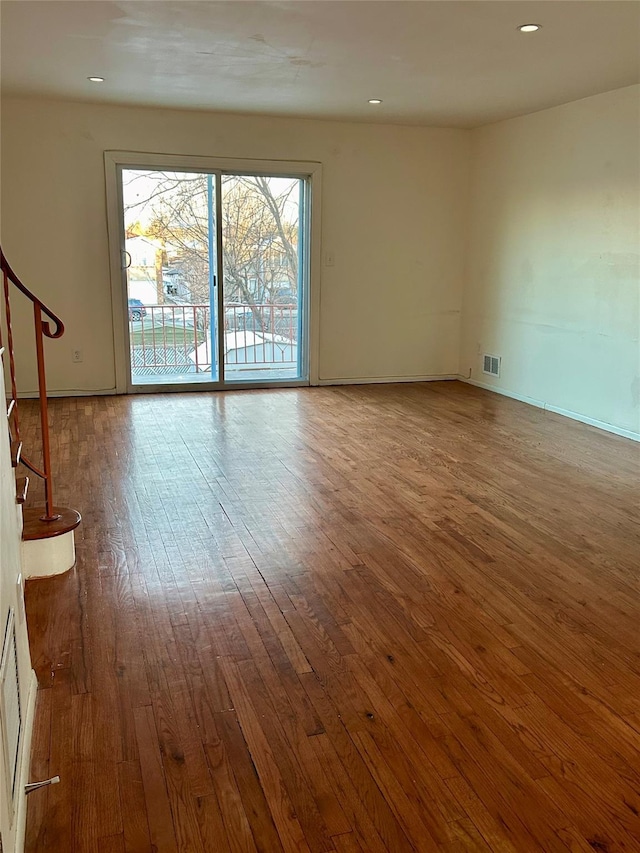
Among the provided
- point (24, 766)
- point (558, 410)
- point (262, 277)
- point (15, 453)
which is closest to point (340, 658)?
point (24, 766)

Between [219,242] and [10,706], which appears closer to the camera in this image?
[10,706]

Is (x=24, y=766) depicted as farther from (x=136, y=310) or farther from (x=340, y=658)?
(x=136, y=310)

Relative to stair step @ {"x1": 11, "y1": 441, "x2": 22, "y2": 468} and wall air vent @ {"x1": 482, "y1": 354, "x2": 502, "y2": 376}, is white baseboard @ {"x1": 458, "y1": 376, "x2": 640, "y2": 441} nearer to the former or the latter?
wall air vent @ {"x1": 482, "y1": 354, "x2": 502, "y2": 376}

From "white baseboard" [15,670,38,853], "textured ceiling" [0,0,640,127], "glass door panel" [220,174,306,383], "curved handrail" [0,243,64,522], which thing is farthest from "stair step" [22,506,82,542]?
"glass door panel" [220,174,306,383]

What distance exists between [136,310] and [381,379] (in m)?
2.59

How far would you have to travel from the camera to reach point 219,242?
21.4ft

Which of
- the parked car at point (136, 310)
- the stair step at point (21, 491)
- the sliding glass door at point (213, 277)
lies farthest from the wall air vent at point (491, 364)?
the stair step at point (21, 491)

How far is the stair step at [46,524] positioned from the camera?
9.20ft

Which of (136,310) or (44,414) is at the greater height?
(136,310)

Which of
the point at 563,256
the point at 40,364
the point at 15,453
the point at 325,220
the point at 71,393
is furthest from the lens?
the point at 325,220

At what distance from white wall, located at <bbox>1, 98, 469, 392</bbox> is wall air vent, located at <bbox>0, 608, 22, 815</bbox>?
497 centimetres

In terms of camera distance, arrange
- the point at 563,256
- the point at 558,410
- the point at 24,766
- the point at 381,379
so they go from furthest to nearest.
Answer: the point at 381,379 → the point at 558,410 → the point at 563,256 → the point at 24,766

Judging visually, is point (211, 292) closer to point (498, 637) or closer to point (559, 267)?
point (559, 267)

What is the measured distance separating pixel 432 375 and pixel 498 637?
5.23 metres
